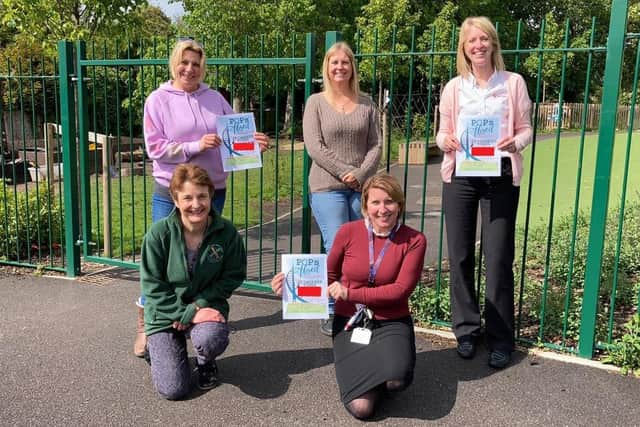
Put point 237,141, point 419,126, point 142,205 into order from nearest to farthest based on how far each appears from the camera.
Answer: point 237,141, point 142,205, point 419,126

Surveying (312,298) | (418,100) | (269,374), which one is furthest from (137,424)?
(418,100)

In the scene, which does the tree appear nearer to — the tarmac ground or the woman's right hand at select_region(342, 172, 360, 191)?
A: the tarmac ground

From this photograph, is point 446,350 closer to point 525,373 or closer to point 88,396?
point 525,373

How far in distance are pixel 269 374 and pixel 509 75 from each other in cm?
235

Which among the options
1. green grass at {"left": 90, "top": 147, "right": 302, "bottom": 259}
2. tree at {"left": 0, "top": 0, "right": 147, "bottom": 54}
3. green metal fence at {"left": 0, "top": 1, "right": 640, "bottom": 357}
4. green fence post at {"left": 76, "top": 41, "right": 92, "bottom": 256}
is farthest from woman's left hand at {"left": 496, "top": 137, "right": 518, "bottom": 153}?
tree at {"left": 0, "top": 0, "right": 147, "bottom": 54}

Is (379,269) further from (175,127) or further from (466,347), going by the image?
(175,127)

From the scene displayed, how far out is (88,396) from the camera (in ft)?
11.9

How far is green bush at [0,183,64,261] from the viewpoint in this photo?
6.40 meters

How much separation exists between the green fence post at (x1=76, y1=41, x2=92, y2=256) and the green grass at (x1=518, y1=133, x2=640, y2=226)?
498 cm

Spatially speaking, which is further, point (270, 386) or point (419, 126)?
point (419, 126)

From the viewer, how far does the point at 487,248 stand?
3.97m

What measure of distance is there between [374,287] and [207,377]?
113 cm

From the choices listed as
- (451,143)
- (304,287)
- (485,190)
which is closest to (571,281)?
(485,190)

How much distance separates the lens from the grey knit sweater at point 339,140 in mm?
4184
